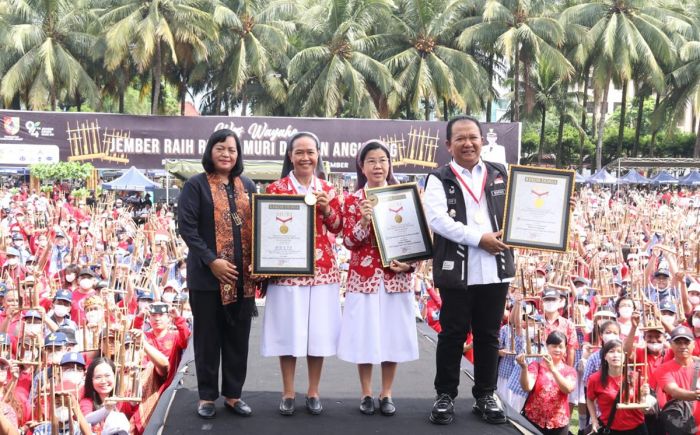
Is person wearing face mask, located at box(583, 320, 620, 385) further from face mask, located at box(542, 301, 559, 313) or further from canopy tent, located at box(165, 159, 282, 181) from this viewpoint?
canopy tent, located at box(165, 159, 282, 181)

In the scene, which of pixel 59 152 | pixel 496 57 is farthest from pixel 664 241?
pixel 496 57

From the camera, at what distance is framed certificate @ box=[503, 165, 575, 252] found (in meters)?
3.84

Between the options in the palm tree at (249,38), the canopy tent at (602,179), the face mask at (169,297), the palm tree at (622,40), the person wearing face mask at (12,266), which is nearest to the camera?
the face mask at (169,297)

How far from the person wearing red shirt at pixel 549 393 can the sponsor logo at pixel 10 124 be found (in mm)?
18205

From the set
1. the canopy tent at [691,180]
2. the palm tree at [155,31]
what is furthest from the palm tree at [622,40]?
the palm tree at [155,31]

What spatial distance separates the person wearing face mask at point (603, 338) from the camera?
5.46m

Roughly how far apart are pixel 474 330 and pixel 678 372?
1.83m

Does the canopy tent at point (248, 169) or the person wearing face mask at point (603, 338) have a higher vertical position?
the canopy tent at point (248, 169)

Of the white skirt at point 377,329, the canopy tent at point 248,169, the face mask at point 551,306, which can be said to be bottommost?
the face mask at point 551,306

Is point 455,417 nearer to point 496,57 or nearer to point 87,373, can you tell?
point 87,373

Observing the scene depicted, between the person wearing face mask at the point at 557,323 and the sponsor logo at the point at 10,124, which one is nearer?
the person wearing face mask at the point at 557,323

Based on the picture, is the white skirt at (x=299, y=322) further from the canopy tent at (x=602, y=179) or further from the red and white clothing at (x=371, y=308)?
the canopy tent at (x=602, y=179)

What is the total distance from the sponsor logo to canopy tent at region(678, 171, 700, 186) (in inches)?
917

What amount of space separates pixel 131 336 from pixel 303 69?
78.3ft
